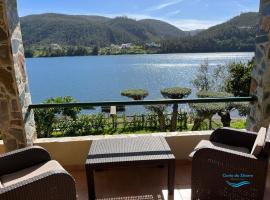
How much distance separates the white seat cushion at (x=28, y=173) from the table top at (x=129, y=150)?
0.32 metres

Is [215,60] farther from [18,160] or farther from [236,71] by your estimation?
[18,160]

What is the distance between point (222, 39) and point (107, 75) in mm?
19845

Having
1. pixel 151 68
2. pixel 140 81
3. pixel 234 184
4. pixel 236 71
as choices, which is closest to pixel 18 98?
pixel 234 184

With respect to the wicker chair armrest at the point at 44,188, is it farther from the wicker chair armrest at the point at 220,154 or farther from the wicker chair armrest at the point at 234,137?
the wicker chair armrest at the point at 234,137

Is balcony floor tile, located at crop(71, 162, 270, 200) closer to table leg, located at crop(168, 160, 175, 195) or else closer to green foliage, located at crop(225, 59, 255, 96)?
table leg, located at crop(168, 160, 175, 195)

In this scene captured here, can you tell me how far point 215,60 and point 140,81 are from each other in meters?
11.6

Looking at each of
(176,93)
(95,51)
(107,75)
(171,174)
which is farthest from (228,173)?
(107,75)

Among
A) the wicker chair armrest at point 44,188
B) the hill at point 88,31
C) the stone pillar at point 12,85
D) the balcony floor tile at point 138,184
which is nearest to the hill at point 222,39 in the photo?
the hill at point 88,31

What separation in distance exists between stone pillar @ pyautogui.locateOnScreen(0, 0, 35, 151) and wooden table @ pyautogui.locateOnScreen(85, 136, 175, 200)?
79cm

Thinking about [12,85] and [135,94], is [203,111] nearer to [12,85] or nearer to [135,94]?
[135,94]

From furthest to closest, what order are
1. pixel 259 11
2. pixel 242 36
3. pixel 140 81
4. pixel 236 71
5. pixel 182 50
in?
pixel 140 81, pixel 182 50, pixel 242 36, pixel 236 71, pixel 259 11

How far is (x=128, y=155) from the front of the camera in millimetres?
2449

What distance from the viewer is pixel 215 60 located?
84.3 feet

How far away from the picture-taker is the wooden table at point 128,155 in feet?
7.72
